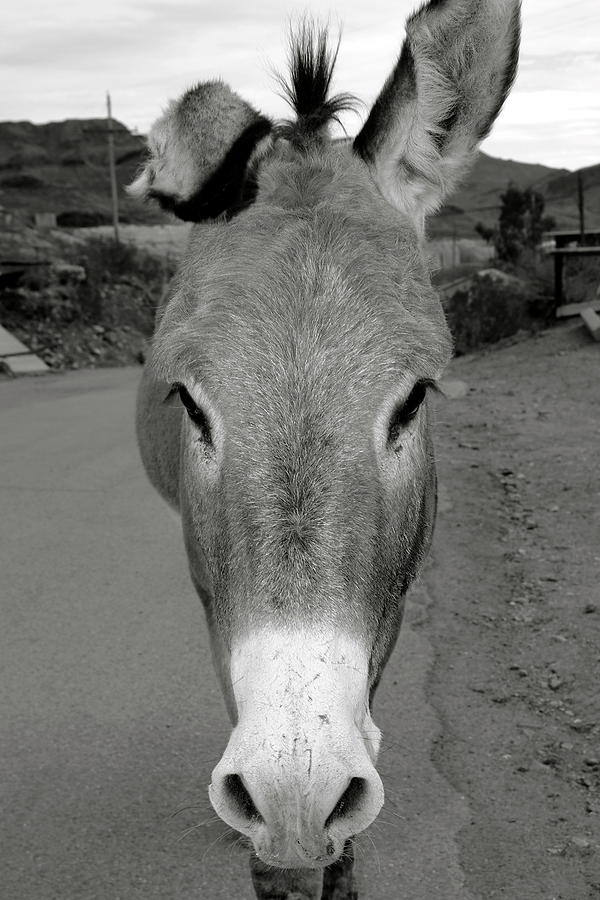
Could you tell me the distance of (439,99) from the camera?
3158 mm

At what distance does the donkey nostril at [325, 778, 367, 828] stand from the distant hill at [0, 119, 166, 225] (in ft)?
156

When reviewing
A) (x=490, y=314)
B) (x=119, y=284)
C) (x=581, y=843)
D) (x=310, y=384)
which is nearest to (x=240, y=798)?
(x=310, y=384)

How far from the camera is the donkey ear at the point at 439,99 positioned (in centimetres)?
299

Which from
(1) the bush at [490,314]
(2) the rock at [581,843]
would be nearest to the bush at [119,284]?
(1) the bush at [490,314]

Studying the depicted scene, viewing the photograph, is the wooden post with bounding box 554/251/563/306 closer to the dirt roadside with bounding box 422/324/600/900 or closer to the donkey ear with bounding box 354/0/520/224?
the dirt roadside with bounding box 422/324/600/900

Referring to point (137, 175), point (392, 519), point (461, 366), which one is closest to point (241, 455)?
point (392, 519)

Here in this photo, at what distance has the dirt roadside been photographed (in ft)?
12.0

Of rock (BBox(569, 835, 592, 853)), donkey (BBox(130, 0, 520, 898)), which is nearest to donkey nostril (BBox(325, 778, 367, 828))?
donkey (BBox(130, 0, 520, 898))

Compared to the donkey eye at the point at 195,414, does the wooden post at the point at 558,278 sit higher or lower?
lower

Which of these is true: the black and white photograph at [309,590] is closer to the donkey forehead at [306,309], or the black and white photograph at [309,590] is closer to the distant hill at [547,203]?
the donkey forehead at [306,309]

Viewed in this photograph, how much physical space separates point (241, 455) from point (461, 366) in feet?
42.8

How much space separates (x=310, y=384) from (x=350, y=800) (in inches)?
39.6

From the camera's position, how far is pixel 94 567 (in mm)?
6758

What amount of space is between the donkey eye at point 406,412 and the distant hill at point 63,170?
4685cm
